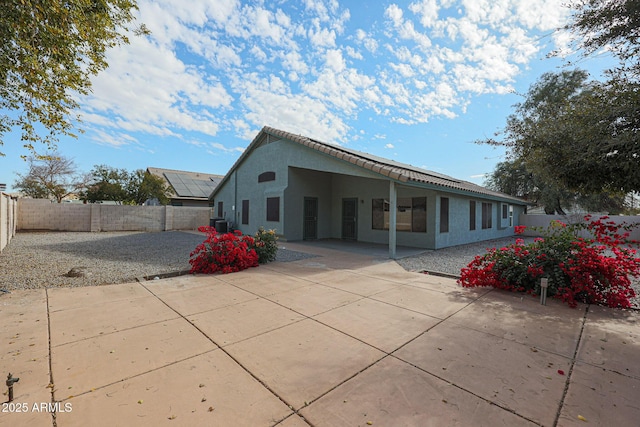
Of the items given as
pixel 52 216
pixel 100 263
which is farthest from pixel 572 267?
pixel 52 216

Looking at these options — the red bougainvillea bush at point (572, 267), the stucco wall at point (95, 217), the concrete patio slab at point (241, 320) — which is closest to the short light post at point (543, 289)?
the red bougainvillea bush at point (572, 267)

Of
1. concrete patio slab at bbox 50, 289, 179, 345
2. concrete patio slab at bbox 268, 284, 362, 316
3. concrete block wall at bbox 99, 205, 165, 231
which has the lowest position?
concrete patio slab at bbox 50, 289, 179, 345

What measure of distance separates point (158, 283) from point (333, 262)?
14.2 feet

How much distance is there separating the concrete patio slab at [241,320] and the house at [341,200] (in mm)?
6172

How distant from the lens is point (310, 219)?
45.5 ft

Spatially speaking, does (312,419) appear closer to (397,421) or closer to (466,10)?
(397,421)

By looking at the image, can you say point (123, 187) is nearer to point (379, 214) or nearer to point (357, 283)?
point (379, 214)

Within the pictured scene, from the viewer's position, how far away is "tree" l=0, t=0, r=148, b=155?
4.34m

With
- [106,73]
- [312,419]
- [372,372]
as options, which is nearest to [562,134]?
[372,372]

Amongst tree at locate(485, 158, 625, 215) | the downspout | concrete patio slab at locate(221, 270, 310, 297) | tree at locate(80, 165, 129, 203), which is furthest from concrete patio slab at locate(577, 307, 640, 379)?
tree at locate(80, 165, 129, 203)

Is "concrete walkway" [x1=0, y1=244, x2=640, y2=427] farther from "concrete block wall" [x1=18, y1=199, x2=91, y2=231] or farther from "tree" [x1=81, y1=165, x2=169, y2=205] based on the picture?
"tree" [x1=81, y1=165, x2=169, y2=205]

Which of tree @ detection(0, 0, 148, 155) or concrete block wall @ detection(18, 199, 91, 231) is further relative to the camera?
concrete block wall @ detection(18, 199, 91, 231)

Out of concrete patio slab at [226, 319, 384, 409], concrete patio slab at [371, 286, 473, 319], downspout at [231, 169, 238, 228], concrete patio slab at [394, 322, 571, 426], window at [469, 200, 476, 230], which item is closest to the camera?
concrete patio slab at [394, 322, 571, 426]

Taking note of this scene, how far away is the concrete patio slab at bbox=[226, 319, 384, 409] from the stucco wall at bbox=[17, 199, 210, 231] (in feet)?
60.0
